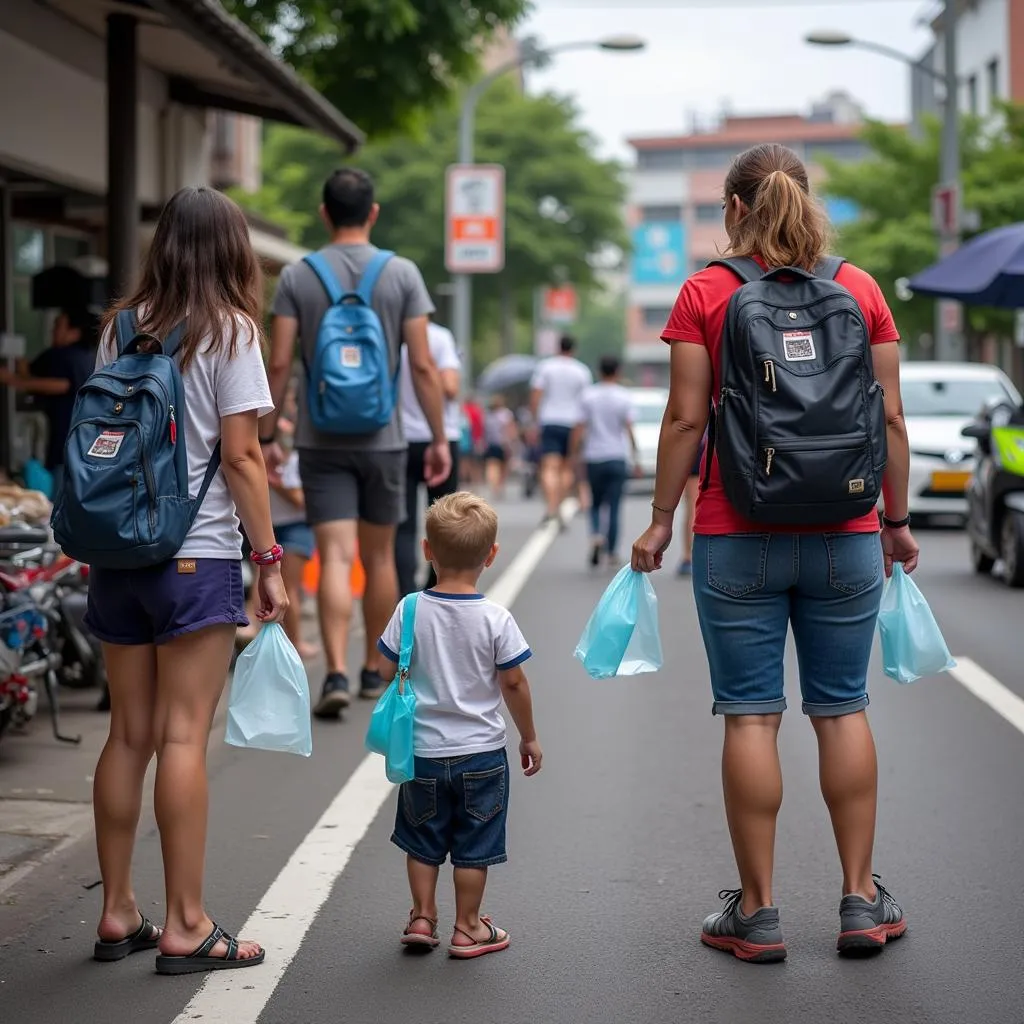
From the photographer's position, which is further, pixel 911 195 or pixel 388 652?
pixel 911 195

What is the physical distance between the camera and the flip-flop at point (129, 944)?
4.68m

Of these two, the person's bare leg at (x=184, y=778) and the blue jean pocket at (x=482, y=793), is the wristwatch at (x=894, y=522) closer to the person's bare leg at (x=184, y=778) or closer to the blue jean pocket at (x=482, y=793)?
the blue jean pocket at (x=482, y=793)

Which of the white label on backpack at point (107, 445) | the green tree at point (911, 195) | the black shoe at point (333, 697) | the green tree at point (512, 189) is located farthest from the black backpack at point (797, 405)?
the green tree at point (512, 189)

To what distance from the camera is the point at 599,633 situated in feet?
16.3

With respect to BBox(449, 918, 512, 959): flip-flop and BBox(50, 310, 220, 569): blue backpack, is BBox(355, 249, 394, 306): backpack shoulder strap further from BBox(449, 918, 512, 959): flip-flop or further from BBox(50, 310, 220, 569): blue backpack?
BBox(449, 918, 512, 959): flip-flop

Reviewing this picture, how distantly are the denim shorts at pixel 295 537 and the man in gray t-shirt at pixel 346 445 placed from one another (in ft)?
5.35

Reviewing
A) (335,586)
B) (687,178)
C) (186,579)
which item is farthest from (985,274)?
(687,178)

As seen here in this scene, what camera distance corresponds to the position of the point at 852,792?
4.72 metres

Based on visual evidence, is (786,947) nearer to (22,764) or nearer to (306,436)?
(22,764)

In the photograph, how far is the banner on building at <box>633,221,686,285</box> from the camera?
72812 millimetres

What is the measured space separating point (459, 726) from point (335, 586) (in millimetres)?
3698

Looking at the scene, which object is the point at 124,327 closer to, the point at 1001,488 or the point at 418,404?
the point at 418,404

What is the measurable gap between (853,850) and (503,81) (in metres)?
52.5

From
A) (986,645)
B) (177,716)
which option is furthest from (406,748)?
(986,645)
